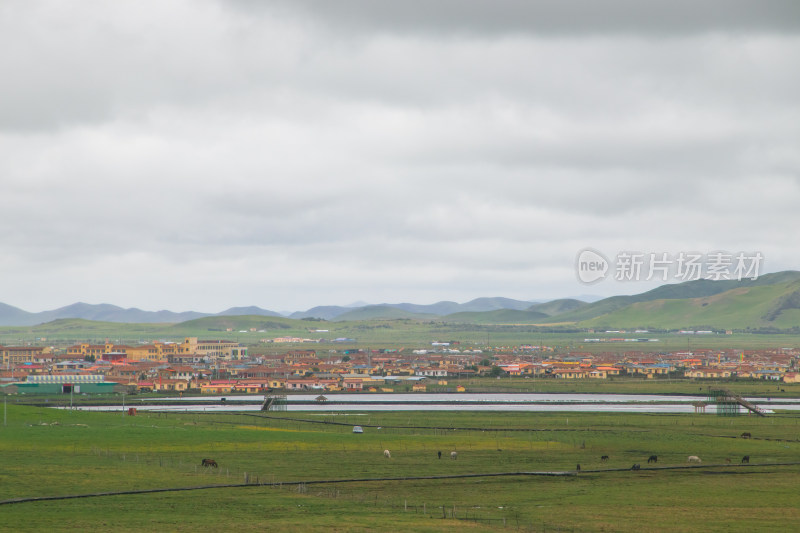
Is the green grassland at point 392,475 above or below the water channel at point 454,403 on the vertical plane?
above

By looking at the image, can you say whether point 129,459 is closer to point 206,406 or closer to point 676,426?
point 676,426

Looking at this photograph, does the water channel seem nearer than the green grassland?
No

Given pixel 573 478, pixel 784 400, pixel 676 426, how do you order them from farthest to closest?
pixel 784 400 < pixel 676 426 < pixel 573 478

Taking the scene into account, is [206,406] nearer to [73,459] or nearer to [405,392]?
[405,392]

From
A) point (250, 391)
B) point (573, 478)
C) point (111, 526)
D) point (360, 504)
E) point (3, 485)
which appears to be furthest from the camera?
point (250, 391)

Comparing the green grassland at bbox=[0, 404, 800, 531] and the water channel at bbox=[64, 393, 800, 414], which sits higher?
the green grassland at bbox=[0, 404, 800, 531]

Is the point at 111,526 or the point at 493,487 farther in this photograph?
the point at 493,487

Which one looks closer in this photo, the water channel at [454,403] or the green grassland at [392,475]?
the green grassland at [392,475]

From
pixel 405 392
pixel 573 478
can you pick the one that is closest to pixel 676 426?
pixel 573 478
